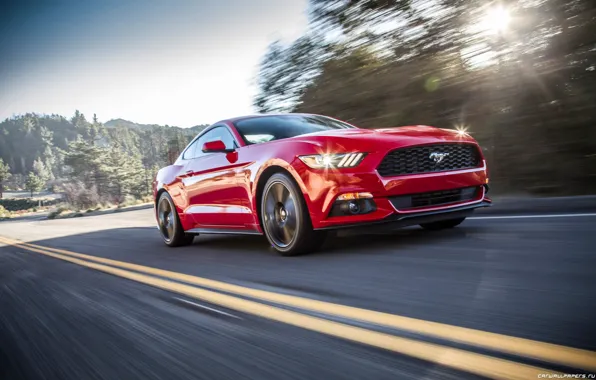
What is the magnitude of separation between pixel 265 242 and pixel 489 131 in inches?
160

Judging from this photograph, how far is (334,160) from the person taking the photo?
13.3 feet

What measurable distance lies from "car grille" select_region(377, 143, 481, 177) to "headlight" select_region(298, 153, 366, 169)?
0.19 m

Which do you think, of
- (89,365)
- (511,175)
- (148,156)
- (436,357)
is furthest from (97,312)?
(148,156)

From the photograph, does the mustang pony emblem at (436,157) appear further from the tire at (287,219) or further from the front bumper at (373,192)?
the tire at (287,219)

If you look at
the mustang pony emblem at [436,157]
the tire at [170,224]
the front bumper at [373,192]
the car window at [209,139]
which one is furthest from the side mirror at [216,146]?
the mustang pony emblem at [436,157]

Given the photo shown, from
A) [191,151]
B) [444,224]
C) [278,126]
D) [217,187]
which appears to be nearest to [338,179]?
[278,126]

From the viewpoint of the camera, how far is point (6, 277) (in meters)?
5.67

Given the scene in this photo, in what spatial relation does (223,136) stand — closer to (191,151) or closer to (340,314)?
(191,151)

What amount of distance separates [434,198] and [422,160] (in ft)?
1.04

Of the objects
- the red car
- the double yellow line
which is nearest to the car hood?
the red car

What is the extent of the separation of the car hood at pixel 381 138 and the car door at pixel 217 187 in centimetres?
103

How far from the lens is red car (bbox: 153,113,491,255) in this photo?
4.01 meters

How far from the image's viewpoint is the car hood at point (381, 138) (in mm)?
4059

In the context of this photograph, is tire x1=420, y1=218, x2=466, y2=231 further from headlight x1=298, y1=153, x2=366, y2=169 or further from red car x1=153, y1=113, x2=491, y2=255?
headlight x1=298, y1=153, x2=366, y2=169
